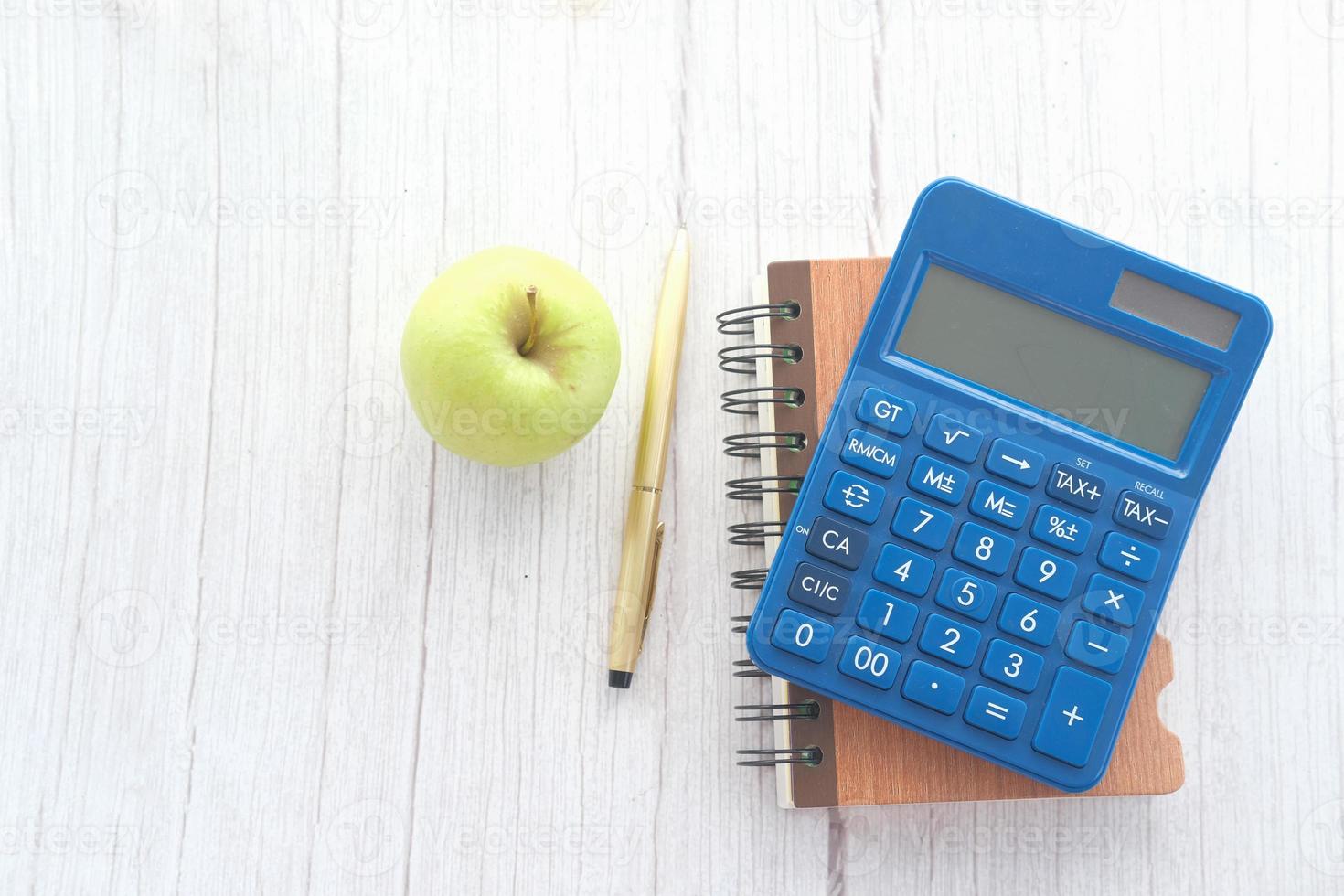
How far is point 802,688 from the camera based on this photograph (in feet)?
2.26

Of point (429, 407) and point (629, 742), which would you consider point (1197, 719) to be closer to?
point (629, 742)

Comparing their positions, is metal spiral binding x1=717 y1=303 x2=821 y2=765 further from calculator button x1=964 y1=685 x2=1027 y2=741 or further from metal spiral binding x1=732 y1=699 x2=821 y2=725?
calculator button x1=964 y1=685 x2=1027 y2=741

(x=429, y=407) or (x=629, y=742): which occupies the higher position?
(x=429, y=407)

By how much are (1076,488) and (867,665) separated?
179 millimetres

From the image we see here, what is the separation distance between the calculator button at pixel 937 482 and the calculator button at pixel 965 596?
0.16 ft

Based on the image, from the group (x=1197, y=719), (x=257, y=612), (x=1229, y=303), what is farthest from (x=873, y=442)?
(x=257, y=612)

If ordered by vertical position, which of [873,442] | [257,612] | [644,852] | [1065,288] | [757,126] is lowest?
[644,852]

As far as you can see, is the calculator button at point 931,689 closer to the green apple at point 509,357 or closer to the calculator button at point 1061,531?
the calculator button at point 1061,531

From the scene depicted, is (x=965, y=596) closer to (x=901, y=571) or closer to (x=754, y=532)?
(x=901, y=571)

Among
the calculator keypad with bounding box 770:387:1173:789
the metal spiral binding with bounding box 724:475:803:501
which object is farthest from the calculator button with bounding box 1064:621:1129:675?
the metal spiral binding with bounding box 724:475:803:501

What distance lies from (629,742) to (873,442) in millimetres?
291

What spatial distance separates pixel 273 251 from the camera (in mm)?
761

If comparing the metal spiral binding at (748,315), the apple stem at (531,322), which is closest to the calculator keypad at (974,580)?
the metal spiral binding at (748,315)

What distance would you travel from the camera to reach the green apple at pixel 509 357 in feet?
2.10
